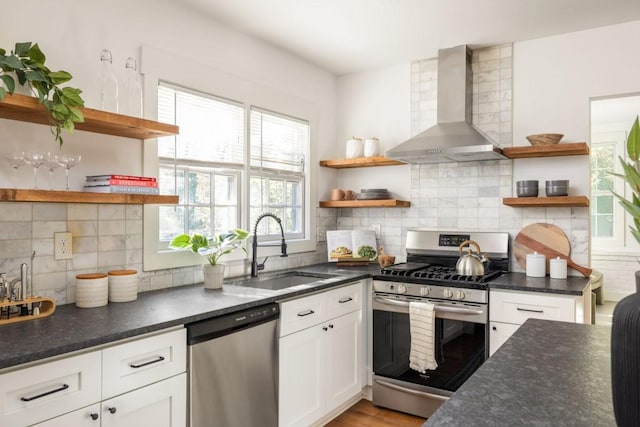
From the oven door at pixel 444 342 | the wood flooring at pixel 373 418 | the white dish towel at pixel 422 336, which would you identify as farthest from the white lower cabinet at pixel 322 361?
the white dish towel at pixel 422 336

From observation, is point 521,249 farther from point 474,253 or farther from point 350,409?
point 350,409

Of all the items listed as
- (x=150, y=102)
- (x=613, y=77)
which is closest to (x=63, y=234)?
(x=150, y=102)

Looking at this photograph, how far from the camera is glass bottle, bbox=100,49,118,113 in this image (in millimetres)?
2232

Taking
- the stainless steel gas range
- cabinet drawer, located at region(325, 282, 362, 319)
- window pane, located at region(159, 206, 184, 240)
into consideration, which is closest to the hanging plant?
window pane, located at region(159, 206, 184, 240)

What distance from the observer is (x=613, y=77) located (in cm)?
310

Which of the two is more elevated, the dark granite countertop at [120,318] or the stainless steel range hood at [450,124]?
the stainless steel range hood at [450,124]

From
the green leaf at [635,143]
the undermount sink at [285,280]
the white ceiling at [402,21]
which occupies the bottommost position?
the undermount sink at [285,280]

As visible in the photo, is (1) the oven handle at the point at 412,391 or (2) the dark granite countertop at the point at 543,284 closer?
(2) the dark granite countertop at the point at 543,284

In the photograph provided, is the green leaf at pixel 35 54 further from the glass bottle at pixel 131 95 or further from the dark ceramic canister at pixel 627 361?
the dark ceramic canister at pixel 627 361

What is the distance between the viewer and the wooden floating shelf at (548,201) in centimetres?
300

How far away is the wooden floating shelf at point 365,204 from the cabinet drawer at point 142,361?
2.16m

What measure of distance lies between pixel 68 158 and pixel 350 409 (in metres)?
2.41

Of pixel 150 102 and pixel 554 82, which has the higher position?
pixel 554 82

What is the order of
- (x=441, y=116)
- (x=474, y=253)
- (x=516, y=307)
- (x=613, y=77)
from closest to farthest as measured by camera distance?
(x=516, y=307), (x=613, y=77), (x=474, y=253), (x=441, y=116)
